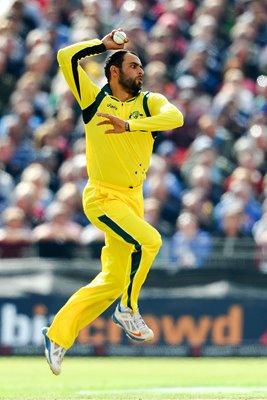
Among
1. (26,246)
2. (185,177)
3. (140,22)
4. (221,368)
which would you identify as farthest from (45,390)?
(140,22)

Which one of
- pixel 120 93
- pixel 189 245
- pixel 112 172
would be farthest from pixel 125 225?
pixel 189 245

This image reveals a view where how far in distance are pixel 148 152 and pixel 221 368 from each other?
13.0 feet

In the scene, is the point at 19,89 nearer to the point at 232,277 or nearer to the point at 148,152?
the point at 232,277

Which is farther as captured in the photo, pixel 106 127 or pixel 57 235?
pixel 57 235

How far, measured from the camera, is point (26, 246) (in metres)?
15.1

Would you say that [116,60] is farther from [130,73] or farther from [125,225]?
[125,225]

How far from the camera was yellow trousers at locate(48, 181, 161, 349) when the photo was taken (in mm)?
10273

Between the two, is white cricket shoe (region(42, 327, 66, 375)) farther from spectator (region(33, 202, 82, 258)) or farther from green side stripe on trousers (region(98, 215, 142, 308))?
spectator (region(33, 202, 82, 258))

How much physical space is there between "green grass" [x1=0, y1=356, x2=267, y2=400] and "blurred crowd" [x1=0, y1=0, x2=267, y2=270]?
1322mm

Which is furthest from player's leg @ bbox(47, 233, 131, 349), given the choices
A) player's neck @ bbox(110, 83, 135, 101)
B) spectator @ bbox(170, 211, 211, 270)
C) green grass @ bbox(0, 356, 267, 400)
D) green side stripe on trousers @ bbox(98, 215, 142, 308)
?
spectator @ bbox(170, 211, 211, 270)

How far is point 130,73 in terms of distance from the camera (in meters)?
10.4

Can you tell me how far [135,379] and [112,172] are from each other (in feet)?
9.62

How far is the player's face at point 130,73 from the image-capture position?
1043 cm

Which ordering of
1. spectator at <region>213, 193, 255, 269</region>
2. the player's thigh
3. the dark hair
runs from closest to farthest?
the player's thigh → the dark hair → spectator at <region>213, 193, 255, 269</region>
